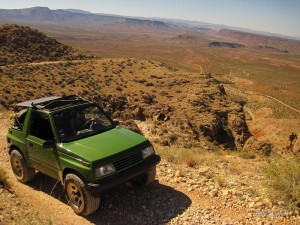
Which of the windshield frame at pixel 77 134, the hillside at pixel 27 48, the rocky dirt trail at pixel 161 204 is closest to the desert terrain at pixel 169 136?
the rocky dirt trail at pixel 161 204

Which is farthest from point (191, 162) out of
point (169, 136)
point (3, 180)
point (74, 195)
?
point (169, 136)

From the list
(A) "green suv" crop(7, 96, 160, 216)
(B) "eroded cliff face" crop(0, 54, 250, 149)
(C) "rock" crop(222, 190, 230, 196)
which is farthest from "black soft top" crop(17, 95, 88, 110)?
(B) "eroded cliff face" crop(0, 54, 250, 149)

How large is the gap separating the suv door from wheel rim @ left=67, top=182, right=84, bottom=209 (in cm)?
51

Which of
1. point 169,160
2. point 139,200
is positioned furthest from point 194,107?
point 139,200

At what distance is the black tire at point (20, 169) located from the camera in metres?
7.58

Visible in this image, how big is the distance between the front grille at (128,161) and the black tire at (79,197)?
71 cm

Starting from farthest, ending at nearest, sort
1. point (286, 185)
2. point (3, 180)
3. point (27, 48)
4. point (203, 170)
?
point (27, 48) → point (203, 170) → point (3, 180) → point (286, 185)

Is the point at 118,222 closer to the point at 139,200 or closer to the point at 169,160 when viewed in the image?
the point at 139,200

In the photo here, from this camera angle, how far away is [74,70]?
116ft

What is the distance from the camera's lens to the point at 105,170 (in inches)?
239

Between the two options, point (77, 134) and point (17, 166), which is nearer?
point (77, 134)

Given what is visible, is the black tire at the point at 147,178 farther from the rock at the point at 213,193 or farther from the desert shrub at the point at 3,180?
the desert shrub at the point at 3,180

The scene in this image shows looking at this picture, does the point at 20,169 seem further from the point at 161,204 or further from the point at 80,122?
the point at 161,204

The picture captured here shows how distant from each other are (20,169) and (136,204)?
294cm
